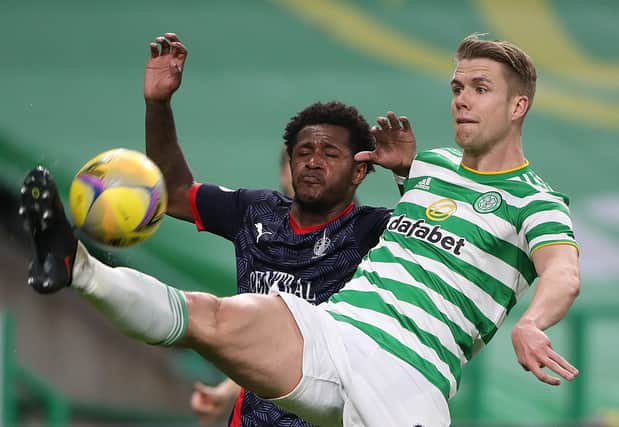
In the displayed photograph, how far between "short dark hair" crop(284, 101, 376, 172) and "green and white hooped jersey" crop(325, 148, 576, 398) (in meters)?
0.51

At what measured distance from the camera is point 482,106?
15.3ft

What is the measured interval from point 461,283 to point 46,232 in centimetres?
151

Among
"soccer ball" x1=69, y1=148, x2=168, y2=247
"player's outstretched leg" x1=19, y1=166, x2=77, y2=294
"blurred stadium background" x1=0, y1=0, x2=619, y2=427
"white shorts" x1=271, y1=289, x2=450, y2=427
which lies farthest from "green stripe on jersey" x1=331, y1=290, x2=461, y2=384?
"blurred stadium background" x1=0, y1=0, x2=619, y2=427

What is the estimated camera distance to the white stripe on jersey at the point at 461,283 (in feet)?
14.8

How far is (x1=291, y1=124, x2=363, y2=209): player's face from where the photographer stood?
482 centimetres

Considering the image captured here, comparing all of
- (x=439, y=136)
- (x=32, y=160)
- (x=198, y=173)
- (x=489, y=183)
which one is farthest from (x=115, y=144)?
(x=489, y=183)

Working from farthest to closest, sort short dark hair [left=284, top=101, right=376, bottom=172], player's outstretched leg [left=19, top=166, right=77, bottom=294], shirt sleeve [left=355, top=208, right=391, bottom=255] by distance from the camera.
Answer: short dark hair [left=284, top=101, right=376, bottom=172] → shirt sleeve [left=355, top=208, right=391, bottom=255] → player's outstretched leg [left=19, top=166, right=77, bottom=294]

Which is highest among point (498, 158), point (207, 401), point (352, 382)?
point (498, 158)

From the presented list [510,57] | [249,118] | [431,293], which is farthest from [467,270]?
[249,118]

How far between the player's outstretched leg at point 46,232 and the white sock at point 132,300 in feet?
0.18

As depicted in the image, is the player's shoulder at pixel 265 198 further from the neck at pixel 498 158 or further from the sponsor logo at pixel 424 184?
the neck at pixel 498 158

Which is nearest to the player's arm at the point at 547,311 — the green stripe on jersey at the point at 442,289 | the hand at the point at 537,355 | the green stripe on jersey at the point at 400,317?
the hand at the point at 537,355

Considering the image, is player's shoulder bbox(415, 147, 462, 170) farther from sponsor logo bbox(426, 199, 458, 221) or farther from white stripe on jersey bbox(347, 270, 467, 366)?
white stripe on jersey bbox(347, 270, 467, 366)

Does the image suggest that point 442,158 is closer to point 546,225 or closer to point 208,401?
point 546,225
